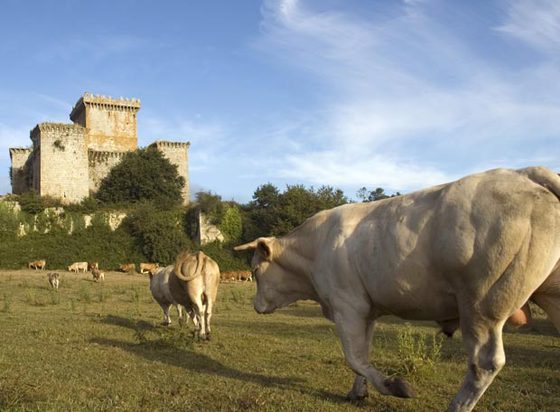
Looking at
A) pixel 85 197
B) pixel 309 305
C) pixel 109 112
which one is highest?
pixel 109 112

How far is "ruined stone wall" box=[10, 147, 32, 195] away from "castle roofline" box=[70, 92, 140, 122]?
7414mm

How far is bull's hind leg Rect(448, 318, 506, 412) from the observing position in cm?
467

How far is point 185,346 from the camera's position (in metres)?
10.1

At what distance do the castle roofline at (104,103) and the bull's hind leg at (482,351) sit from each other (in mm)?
64627

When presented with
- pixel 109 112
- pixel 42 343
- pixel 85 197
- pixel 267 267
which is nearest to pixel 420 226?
pixel 267 267

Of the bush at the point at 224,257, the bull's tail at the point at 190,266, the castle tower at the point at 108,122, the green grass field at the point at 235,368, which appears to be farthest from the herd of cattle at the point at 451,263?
the castle tower at the point at 108,122

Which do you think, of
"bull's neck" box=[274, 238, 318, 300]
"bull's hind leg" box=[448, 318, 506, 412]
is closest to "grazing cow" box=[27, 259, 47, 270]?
"bull's neck" box=[274, 238, 318, 300]

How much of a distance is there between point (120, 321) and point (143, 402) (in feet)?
27.7

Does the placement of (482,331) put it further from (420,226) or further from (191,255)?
(191,255)

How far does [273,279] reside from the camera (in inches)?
278

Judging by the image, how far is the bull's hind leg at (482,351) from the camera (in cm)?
467

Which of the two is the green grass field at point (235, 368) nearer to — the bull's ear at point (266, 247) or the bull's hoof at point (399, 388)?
the bull's hoof at point (399, 388)

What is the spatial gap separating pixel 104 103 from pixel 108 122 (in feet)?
7.44

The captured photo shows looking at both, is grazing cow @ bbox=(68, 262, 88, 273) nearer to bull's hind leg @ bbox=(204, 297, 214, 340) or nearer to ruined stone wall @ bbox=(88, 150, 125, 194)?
ruined stone wall @ bbox=(88, 150, 125, 194)
